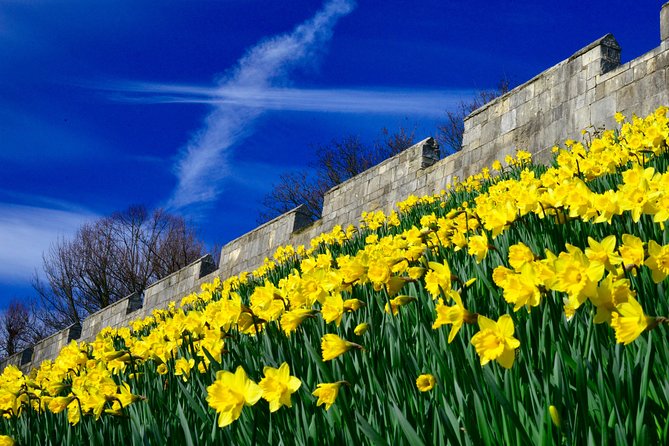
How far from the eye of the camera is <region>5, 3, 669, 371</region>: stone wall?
6527 millimetres

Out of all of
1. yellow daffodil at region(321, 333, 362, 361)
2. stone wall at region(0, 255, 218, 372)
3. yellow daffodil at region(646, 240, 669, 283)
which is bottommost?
yellow daffodil at region(321, 333, 362, 361)

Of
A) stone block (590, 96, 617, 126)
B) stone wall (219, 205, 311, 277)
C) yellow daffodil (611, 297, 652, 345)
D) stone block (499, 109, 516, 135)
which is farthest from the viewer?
stone wall (219, 205, 311, 277)

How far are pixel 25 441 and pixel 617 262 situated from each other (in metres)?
2.29

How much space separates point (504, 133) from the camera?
811 cm

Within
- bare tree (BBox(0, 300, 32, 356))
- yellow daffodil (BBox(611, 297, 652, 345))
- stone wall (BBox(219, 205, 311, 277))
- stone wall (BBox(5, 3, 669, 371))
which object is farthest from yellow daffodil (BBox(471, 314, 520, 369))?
bare tree (BBox(0, 300, 32, 356))

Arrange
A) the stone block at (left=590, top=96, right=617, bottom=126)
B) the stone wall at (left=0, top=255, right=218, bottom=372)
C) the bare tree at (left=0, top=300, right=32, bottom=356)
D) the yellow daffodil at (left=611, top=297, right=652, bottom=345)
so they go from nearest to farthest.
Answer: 1. the yellow daffodil at (left=611, top=297, right=652, bottom=345)
2. the stone block at (left=590, top=96, right=617, bottom=126)
3. the stone wall at (left=0, top=255, right=218, bottom=372)
4. the bare tree at (left=0, top=300, right=32, bottom=356)

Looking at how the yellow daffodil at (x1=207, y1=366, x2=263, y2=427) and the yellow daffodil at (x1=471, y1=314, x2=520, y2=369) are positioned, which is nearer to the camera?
the yellow daffodil at (x1=471, y1=314, x2=520, y2=369)

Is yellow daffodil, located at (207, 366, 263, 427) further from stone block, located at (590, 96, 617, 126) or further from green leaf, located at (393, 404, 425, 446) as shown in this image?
stone block, located at (590, 96, 617, 126)

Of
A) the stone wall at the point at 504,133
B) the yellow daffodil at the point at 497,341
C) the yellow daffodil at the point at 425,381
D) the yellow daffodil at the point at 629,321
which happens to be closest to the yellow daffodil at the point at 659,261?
the yellow daffodil at the point at 629,321

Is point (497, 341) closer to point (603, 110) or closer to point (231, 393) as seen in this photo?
point (231, 393)

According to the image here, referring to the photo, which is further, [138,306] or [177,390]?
[138,306]

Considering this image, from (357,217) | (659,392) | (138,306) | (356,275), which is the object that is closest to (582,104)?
(357,217)

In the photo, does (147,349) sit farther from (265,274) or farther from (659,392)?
(265,274)

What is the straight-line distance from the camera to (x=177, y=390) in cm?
240
